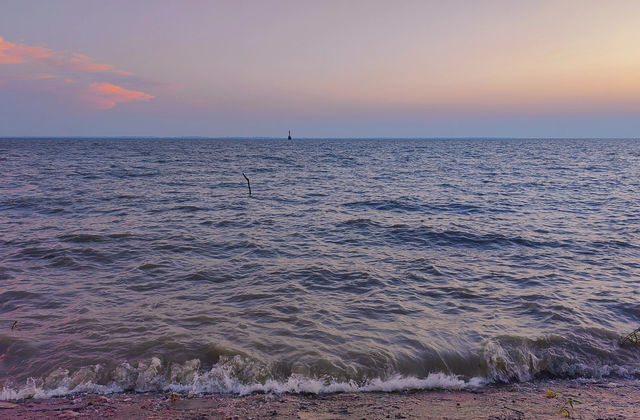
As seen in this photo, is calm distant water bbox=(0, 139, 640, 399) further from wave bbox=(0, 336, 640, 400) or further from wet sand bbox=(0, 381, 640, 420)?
wet sand bbox=(0, 381, 640, 420)

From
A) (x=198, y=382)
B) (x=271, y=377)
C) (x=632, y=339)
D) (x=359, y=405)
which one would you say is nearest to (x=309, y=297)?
(x=271, y=377)

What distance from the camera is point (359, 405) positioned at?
5328mm

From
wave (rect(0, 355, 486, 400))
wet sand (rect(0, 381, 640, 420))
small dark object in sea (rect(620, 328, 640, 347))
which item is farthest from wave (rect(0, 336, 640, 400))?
small dark object in sea (rect(620, 328, 640, 347))

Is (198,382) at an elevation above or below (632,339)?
below

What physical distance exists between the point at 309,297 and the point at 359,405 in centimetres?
387

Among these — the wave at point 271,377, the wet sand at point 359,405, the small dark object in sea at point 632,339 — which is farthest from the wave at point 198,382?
the small dark object in sea at point 632,339

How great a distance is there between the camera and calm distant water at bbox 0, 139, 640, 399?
627cm

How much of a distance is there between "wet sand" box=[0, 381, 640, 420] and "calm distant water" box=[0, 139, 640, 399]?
0.32 meters

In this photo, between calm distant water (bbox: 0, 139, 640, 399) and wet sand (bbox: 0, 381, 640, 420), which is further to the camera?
calm distant water (bbox: 0, 139, 640, 399)

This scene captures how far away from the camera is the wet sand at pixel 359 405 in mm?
4973

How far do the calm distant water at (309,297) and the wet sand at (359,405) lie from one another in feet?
1.05

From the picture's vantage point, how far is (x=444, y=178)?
116ft

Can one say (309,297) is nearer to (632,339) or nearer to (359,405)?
(359,405)

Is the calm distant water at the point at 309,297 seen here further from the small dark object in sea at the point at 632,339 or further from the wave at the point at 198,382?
the small dark object in sea at the point at 632,339
